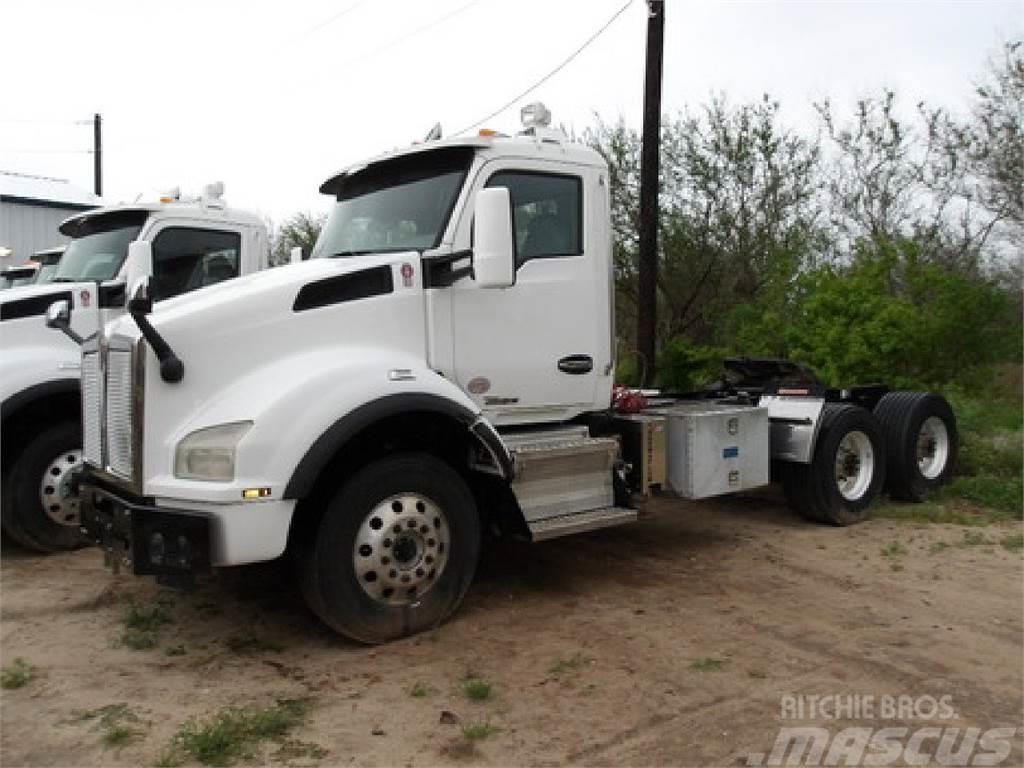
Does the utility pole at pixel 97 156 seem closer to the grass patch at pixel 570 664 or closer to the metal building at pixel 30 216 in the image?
the metal building at pixel 30 216

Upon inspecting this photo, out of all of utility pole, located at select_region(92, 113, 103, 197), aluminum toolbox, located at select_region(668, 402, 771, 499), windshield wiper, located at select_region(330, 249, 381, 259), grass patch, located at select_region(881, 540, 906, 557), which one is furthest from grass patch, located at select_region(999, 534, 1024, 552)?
utility pole, located at select_region(92, 113, 103, 197)

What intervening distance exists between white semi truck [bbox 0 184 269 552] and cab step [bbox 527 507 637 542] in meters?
3.04

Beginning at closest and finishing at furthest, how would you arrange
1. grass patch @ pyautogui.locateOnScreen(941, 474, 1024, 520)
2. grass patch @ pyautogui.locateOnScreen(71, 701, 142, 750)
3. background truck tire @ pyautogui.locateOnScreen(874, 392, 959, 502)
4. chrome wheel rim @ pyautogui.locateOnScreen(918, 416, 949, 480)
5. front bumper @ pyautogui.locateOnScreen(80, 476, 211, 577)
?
grass patch @ pyautogui.locateOnScreen(71, 701, 142, 750)
front bumper @ pyautogui.locateOnScreen(80, 476, 211, 577)
grass patch @ pyautogui.locateOnScreen(941, 474, 1024, 520)
background truck tire @ pyautogui.locateOnScreen(874, 392, 959, 502)
chrome wheel rim @ pyautogui.locateOnScreen(918, 416, 949, 480)

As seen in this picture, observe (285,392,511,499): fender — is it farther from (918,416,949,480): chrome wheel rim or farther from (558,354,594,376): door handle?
(918,416,949,480): chrome wheel rim

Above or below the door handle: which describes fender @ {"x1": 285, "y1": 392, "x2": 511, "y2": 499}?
below

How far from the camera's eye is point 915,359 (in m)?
10.4

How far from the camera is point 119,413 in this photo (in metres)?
4.59

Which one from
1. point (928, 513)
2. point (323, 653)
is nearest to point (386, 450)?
→ point (323, 653)

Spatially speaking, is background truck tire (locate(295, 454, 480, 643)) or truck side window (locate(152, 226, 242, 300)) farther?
truck side window (locate(152, 226, 242, 300))

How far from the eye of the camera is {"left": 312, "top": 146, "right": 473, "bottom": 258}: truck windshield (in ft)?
17.7

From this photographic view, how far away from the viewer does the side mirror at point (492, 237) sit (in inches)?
188

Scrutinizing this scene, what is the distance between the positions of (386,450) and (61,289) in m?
4.10

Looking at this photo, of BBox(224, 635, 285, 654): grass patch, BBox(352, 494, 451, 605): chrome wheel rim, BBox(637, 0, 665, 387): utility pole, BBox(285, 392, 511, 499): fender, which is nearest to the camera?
BBox(285, 392, 511, 499): fender

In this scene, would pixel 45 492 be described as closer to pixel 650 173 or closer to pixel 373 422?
pixel 373 422
